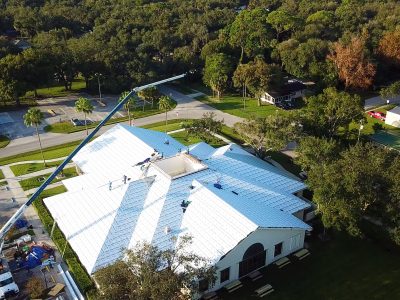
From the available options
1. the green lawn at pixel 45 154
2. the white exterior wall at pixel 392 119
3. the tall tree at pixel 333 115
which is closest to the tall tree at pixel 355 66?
the white exterior wall at pixel 392 119

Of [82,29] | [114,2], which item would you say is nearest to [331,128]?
[82,29]

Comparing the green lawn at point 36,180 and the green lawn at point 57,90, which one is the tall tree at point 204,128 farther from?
the green lawn at point 57,90

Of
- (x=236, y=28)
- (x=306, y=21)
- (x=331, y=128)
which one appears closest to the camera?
(x=331, y=128)

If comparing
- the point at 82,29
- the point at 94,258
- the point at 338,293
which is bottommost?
the point at 338,293

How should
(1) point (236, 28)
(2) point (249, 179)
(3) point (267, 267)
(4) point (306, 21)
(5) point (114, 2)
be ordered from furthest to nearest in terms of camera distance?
(5) point (114, 2) → (4) point (306, 21) → (1) point (236, 28) → (2) point (249, 179) → (3) point (267, 267)

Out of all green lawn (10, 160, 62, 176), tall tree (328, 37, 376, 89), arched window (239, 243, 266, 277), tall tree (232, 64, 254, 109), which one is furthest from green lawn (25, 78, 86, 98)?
arched window (239, 243, 266, 277)

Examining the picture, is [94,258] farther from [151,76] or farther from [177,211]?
[151,76]
